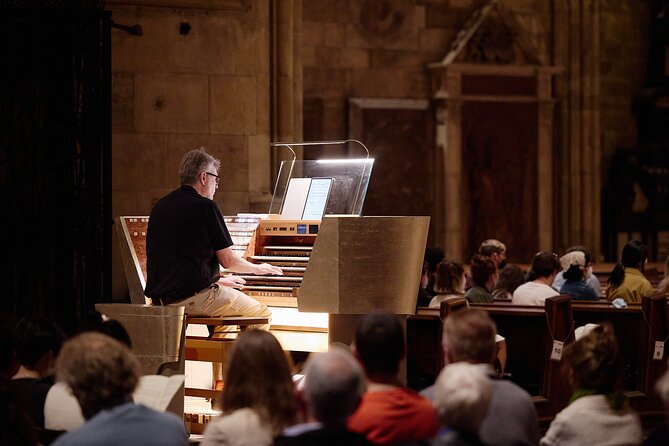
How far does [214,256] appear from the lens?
6.62m

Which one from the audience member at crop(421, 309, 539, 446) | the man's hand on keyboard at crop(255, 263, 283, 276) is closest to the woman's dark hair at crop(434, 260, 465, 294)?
the man's hand on keyboard at crop(255, 263, 283, 276)

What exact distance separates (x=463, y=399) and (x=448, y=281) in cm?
452

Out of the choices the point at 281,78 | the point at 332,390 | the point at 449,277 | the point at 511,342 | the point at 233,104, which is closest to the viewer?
the point at 332,390

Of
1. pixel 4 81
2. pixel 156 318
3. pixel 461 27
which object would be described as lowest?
pixel 156 318

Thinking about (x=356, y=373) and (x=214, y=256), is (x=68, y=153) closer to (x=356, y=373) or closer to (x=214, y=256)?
(x=214, y=256)

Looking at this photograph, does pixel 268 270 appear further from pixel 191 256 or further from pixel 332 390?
pixel 332 390

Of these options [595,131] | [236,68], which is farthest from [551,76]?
[236,68]

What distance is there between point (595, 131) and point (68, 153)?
28.7ft

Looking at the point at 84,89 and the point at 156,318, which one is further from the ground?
the point at 84,89

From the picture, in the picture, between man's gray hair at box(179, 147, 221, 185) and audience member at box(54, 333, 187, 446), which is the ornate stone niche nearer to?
man's gray hair at box(179, 147, 221, 185)

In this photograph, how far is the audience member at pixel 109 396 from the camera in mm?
3398

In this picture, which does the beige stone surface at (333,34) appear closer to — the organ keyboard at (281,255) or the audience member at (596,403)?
the organ keyboard at (281,255)

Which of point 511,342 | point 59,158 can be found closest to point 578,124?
point 511,342

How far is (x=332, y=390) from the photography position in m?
3.21
